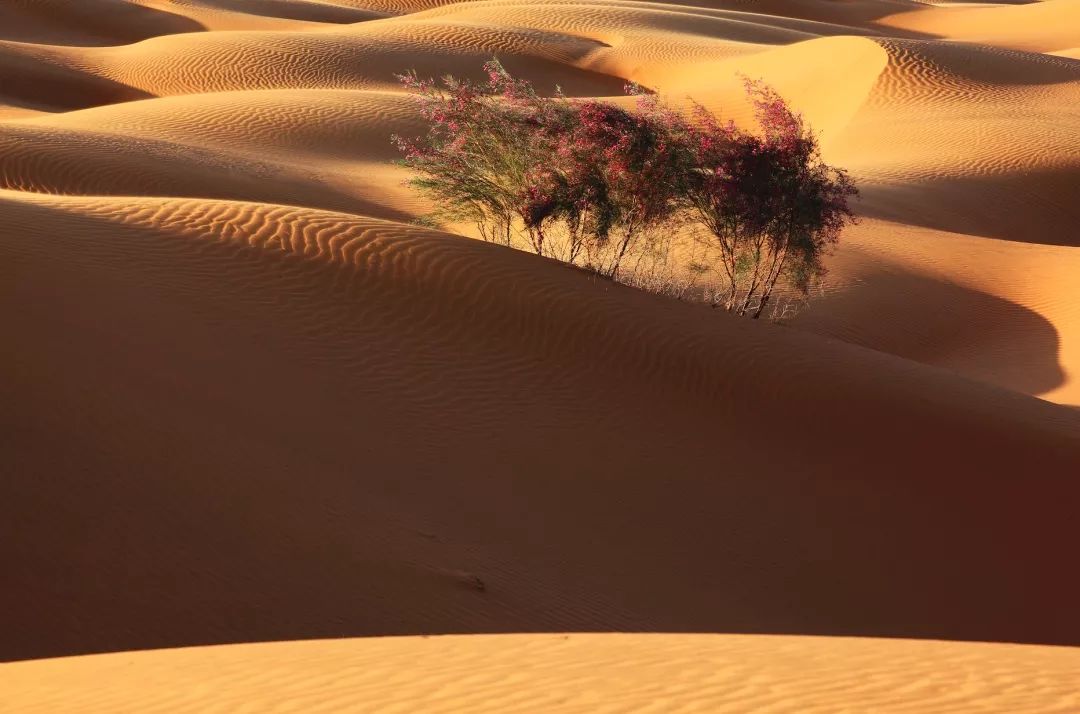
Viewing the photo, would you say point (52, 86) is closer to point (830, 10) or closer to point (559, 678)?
point (559, 678)

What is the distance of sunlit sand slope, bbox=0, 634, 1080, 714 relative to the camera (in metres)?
4.30

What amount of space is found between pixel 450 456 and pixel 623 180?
609 centimetres

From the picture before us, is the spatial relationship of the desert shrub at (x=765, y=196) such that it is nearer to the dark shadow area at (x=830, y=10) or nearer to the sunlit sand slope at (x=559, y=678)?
the sunlit sand slope at (x=559, y=678)

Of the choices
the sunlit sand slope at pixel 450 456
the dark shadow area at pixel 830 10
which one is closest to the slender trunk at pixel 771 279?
the sunlit sand slope at pixel 450 456

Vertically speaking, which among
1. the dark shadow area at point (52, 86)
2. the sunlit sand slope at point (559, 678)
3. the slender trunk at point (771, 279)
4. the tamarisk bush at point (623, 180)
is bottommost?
the sunlit sand slope at point (559, 678)

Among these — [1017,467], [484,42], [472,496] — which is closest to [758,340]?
[1017,467]

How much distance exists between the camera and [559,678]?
4.67m

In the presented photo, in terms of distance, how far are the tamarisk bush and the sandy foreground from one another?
1715 mm

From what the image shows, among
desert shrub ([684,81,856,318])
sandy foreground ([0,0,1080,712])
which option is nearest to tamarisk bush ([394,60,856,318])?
desert shrub ([684,81,856,318])

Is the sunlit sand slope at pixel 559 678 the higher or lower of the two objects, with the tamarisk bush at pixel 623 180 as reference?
lower

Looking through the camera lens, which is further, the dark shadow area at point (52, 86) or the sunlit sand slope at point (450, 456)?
the dark shadow area at point (52, 86)

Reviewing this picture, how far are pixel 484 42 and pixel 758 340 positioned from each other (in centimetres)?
2762

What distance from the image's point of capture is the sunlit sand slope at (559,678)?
4.30 meters

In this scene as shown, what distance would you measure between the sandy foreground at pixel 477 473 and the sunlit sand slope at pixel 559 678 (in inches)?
1.0
